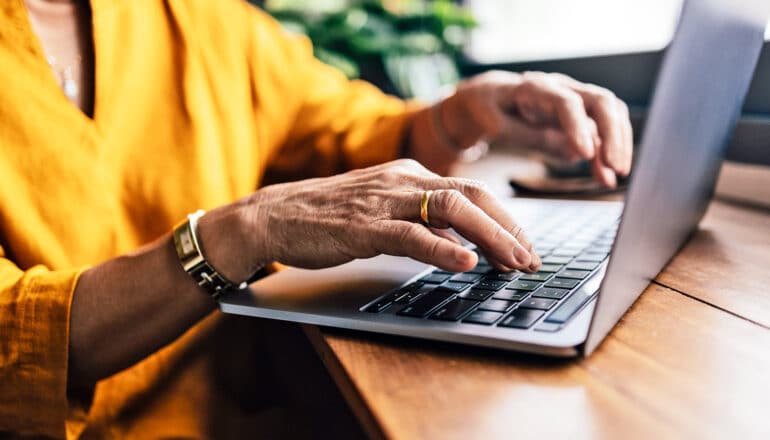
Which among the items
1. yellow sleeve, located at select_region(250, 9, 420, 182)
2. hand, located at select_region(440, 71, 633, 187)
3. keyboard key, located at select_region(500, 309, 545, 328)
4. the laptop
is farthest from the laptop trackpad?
yellow sleeve, located at select_region(250, 9, 420, 182)

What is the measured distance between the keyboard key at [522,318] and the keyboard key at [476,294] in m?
0.04

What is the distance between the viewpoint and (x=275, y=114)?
90cm

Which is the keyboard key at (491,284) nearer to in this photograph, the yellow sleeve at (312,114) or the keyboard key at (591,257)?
the keyboard key at (591,257)

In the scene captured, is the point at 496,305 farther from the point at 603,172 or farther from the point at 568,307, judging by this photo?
the point at 603,172

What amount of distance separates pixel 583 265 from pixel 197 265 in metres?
0.30

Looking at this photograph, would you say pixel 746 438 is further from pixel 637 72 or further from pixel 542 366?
pixel 637 72

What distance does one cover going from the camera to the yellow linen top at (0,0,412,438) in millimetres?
461

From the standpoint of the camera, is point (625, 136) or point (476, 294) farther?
point (625, 136)

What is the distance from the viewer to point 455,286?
0.42 metres

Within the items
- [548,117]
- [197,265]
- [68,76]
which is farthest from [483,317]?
[68,76]

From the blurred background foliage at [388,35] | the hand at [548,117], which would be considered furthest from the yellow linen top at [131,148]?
the blurred background foliage at [388,35]

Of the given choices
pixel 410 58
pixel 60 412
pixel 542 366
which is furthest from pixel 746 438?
pixel 410 58

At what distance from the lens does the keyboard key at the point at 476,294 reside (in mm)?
386

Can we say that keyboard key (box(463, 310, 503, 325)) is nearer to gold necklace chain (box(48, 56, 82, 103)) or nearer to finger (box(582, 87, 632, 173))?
finger (box(582, 87, 632, 173))
